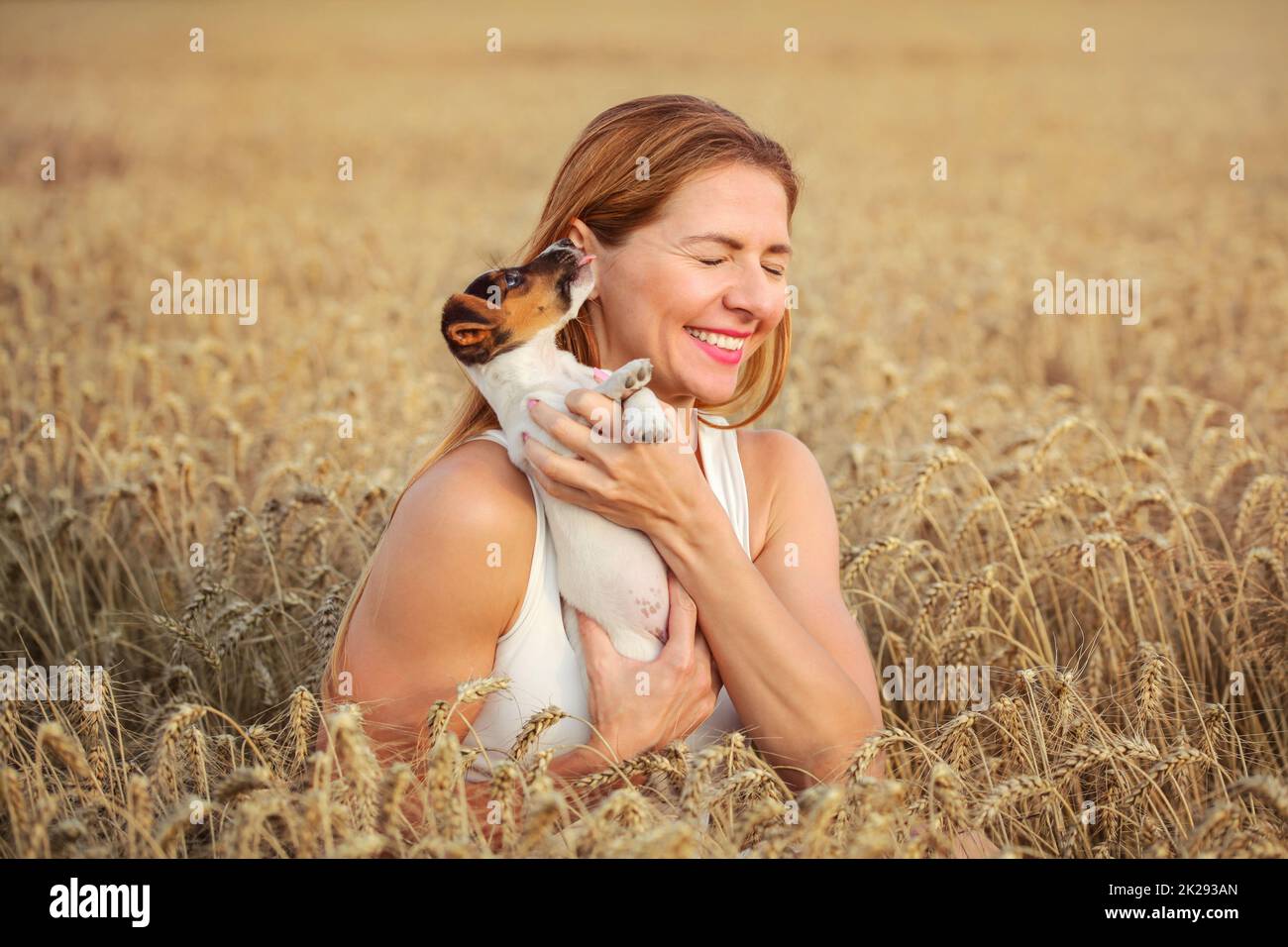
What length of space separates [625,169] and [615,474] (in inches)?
32.1

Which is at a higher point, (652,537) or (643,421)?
(643,421)

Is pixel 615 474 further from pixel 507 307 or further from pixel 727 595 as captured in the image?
pixel 507 307

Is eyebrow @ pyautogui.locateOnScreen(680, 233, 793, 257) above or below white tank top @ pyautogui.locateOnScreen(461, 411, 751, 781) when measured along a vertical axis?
above

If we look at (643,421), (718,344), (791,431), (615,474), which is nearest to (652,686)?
(615,474)

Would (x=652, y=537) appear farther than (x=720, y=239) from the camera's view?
No

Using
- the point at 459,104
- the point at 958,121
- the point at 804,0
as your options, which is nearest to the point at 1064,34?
the point at 804,0

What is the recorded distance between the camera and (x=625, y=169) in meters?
3.08

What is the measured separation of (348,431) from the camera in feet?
17.4

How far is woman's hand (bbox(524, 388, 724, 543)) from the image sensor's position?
2.76 metres

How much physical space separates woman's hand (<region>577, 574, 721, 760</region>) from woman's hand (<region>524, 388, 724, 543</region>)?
0.64 ft

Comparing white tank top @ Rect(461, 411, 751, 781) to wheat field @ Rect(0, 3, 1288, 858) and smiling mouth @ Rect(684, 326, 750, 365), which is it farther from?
smiling mouth @ Rect(684, 326, 750, 365)

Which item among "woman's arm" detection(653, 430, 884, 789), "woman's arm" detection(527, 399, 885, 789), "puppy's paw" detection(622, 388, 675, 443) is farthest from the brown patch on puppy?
"woman's arm" detection(653, 430, 884, 789)

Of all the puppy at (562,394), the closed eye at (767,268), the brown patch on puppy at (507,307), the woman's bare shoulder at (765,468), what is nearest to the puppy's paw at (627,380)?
the puppy at (562,394)

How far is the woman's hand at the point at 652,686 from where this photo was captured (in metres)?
2.80
